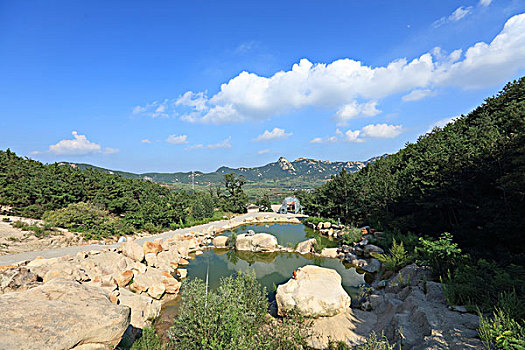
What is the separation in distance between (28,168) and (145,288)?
18551 mm

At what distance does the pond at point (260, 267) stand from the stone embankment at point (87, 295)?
2.46 feet

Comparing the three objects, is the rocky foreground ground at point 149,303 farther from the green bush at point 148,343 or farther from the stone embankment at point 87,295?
the green bush at point 148,343

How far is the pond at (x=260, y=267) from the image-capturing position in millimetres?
9898

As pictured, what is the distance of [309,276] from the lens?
8.79 meters

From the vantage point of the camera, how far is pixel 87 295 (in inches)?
176

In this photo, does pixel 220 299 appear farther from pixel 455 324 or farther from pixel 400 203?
pixel 400 203

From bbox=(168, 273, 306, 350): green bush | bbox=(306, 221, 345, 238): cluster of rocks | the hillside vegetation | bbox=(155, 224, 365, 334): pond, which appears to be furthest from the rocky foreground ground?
the hillside vegetation

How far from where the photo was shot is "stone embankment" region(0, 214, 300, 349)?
11.1ft

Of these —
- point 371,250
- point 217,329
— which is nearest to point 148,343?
point 217,329

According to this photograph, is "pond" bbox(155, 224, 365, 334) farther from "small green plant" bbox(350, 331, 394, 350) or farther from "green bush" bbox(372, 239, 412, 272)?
"small green plant" bbox(350, 331, 394, 350)

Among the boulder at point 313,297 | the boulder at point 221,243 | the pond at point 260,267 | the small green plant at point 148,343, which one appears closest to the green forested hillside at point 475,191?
the pond at point 260,267

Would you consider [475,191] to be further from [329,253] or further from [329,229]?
[329,229]

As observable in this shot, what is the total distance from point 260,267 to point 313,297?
21.7 feet

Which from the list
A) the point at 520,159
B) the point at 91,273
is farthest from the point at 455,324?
the point at 91,273
